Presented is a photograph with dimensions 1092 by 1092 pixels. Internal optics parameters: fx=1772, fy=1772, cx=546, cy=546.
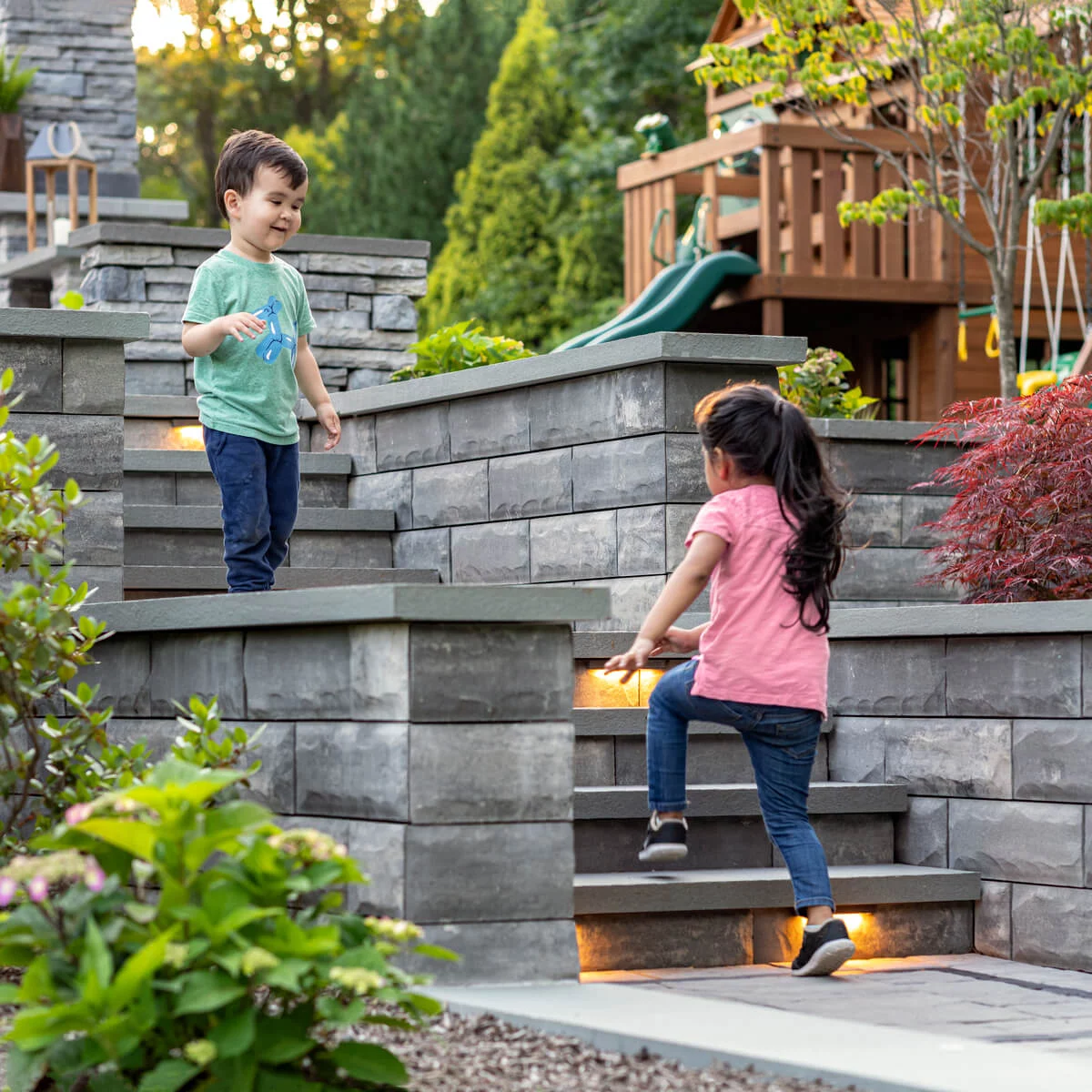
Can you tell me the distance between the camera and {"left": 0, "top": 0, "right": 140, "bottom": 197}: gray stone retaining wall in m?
14.4

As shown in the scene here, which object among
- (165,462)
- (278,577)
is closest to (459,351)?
(165,462)

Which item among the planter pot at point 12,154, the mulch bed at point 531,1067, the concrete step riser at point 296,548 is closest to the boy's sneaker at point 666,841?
the mulch bed at point 531,1067

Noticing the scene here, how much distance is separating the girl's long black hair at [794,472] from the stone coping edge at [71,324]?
5.73 feet

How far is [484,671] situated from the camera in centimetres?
406

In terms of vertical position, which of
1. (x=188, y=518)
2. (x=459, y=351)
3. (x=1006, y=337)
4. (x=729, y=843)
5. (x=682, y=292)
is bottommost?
(x=729, y=843)

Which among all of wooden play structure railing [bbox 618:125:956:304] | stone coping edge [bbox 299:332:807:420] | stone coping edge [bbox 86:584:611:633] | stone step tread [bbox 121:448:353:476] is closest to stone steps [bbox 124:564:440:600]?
stone step tread [bbox 121:448:353:476]

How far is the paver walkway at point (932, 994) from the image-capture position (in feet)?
13.1

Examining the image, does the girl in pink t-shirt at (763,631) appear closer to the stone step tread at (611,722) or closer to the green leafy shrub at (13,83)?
the stone step tread at (611,722)

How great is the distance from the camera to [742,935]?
4879 mm

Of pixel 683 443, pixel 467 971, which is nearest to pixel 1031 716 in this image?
pixel 683 443

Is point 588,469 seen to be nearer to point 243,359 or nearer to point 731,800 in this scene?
point 243,359

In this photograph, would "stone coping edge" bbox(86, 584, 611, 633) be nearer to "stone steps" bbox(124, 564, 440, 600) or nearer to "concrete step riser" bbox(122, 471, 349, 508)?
"stone steps" bbox(124, 564, 440, 600)

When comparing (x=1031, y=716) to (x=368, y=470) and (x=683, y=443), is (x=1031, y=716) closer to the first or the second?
(x=683, y=443)

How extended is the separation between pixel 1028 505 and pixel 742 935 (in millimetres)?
1714
